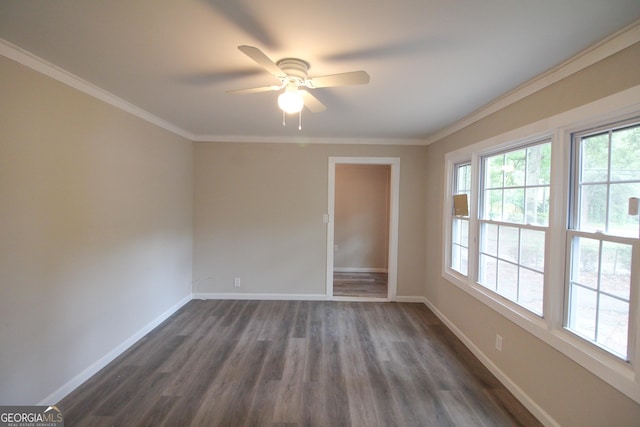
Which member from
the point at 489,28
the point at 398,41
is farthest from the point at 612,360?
the point at 398,41

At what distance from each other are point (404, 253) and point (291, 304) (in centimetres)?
183

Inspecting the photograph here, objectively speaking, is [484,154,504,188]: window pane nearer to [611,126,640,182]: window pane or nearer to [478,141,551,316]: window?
[478,141,551,316]: window

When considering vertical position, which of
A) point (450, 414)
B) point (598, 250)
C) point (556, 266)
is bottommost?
point (450, 414)

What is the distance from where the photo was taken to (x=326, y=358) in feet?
8.72

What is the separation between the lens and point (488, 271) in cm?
271

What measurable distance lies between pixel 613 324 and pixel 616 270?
30 cm

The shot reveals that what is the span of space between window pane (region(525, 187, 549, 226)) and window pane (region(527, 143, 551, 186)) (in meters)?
0.06

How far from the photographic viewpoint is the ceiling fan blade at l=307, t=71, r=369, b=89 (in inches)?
63.2

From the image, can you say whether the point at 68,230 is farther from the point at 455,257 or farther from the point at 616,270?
the point at 455,257

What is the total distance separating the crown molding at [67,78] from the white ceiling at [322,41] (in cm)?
5

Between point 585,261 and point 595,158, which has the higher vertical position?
point 595,158

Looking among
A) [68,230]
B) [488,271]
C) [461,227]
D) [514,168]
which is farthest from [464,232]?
[68,230]

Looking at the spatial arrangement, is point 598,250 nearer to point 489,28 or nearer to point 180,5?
point 489,28

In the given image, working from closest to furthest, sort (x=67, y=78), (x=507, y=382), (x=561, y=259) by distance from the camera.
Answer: (x=561, y=259), (x=67, y=78), (x=507, y=382)
